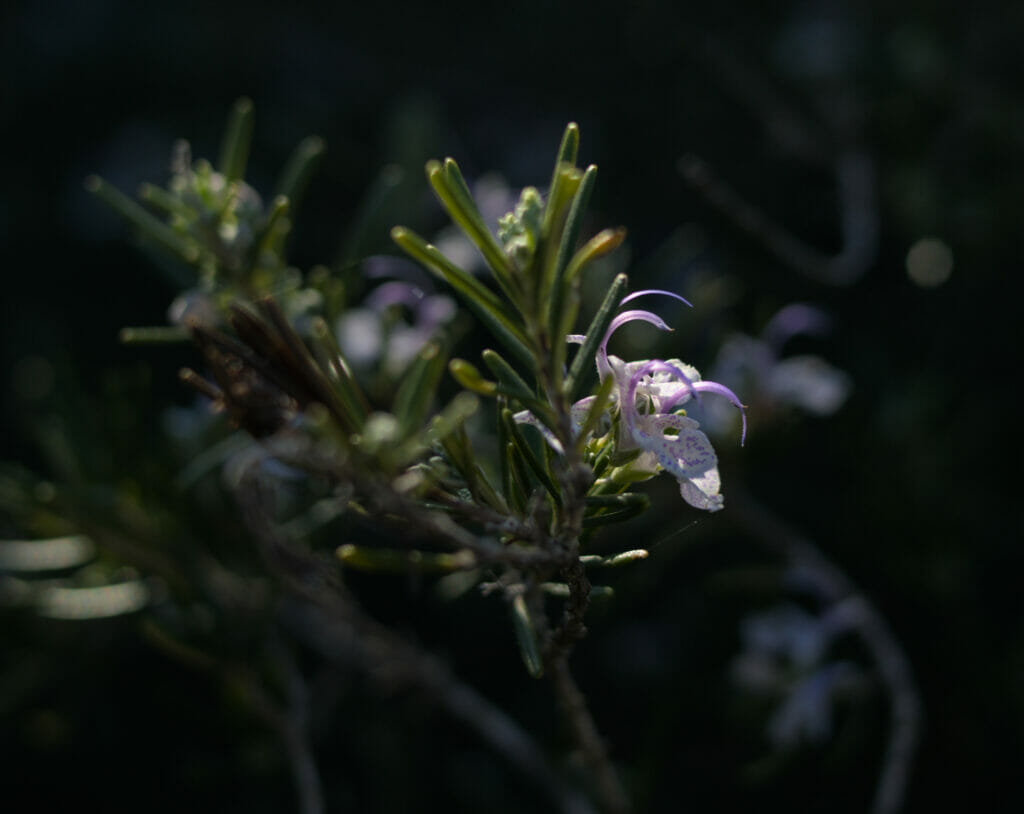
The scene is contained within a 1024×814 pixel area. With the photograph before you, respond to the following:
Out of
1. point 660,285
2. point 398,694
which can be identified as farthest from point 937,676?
point 398,694

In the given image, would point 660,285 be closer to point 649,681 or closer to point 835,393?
point 835,393

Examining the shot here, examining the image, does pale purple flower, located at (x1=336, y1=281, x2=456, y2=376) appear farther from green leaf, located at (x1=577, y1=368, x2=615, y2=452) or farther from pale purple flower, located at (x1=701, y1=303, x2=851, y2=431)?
green leaf, located at (x1=577, y1=368, x2=615, y2=452)

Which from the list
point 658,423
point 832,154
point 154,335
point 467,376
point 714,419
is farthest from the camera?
point 832,154

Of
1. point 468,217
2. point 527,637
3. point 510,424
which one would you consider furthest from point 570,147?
point 527,637

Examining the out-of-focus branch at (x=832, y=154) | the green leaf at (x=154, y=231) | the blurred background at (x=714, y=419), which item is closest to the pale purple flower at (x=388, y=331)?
the blurred background at (x=714, y=419)

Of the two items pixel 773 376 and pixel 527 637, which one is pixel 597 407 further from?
pixel 773 376

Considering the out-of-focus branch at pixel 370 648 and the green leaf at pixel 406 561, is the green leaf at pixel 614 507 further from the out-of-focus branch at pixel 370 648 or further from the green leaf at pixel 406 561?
the out-of-focus branch at pixel 370 648
